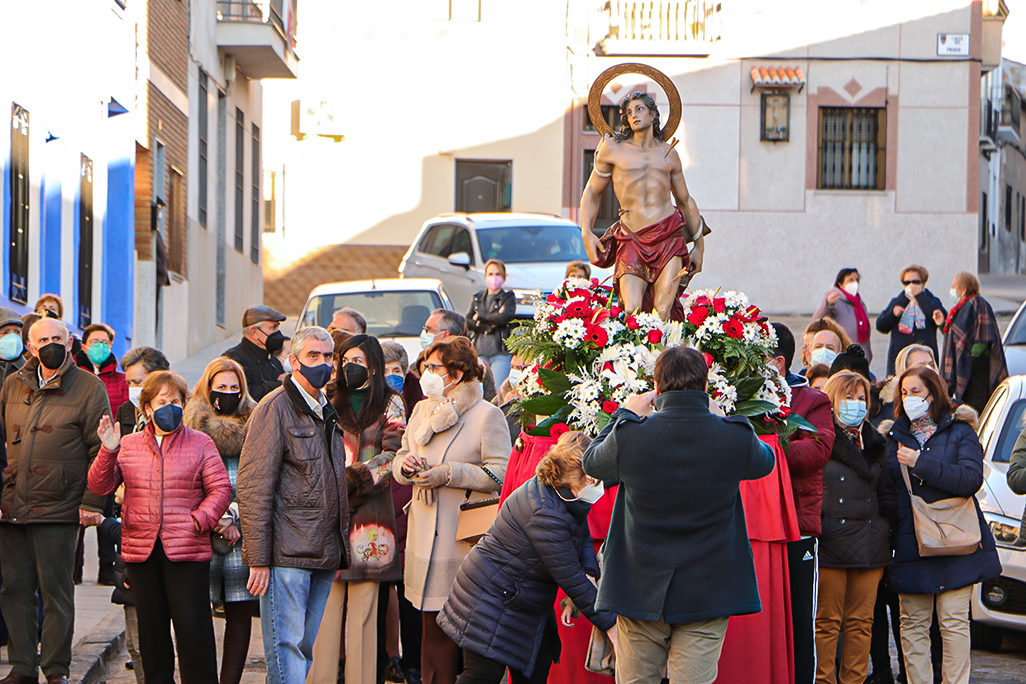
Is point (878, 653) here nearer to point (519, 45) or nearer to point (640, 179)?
point (640, 179)

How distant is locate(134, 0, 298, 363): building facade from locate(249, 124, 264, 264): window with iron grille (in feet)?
0.08

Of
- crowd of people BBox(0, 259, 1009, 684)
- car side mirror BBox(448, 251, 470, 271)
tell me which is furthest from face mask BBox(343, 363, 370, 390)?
car side mirror BBox(448, 251, 470, 271)

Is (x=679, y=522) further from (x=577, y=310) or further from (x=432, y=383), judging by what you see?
(x=577, y=310)

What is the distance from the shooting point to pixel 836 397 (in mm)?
8859

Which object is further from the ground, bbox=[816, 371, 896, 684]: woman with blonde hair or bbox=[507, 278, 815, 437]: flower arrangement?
bbox=[507, 278, 815, 437]: flower arrangement

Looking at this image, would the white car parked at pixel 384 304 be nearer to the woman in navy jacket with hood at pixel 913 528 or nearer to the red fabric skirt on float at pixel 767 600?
the woman in navy jacket with hood at pixel 913 528

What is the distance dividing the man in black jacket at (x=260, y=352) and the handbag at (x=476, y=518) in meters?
2.94

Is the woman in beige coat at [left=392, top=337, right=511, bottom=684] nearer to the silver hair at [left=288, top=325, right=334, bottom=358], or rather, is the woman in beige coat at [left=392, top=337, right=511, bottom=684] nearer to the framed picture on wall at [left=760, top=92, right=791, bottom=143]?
the silver hair at [left=288, top=325, right=334, bottom=358]

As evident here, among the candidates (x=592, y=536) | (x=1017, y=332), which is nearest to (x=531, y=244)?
(x=1017, y=332)

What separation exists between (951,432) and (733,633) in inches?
73.1

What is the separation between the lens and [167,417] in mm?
7789

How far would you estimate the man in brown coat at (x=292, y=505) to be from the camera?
7.64m

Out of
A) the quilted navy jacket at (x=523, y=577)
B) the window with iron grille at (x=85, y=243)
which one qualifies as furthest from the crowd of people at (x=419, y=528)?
the window with iron grille at (x=85, y=243)

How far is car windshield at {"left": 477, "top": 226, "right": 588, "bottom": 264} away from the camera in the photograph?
20.6 m
